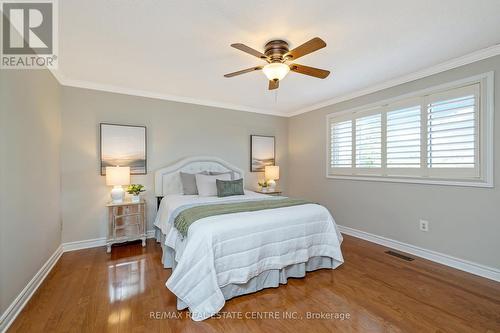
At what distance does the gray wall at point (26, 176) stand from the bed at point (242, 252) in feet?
4.05

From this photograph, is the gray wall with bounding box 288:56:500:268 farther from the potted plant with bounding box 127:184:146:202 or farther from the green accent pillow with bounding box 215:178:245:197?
the potted plant with bounding box 127:184:146:202

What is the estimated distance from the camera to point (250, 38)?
7.21ft

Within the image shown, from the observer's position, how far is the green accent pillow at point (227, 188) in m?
3.59

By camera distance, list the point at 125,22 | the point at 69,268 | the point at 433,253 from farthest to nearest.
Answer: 1. the point at 433,253
2. the point at 69,268
3. the point at 125,22

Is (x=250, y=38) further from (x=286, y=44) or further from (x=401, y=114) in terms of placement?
(x=401, y=114)

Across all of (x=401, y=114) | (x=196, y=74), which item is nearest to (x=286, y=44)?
(x=196, y=74)

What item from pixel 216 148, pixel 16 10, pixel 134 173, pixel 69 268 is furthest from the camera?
pixel 216 148

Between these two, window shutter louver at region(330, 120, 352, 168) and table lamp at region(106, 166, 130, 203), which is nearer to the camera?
table lamp at region(106, 166, 130, 203)

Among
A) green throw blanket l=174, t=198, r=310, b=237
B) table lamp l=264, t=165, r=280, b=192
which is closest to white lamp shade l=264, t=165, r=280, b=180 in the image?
table lamp l=264, t=165, r=280, b=192

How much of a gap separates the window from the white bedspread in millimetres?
1586

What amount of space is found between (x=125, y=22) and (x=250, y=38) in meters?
1.13

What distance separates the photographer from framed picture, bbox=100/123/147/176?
3.46 metres

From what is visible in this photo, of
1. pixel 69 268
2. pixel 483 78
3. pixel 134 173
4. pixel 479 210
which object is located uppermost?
pixel 483 78

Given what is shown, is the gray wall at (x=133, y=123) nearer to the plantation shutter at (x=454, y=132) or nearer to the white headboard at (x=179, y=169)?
the white headboard at (x=179, y=169)
